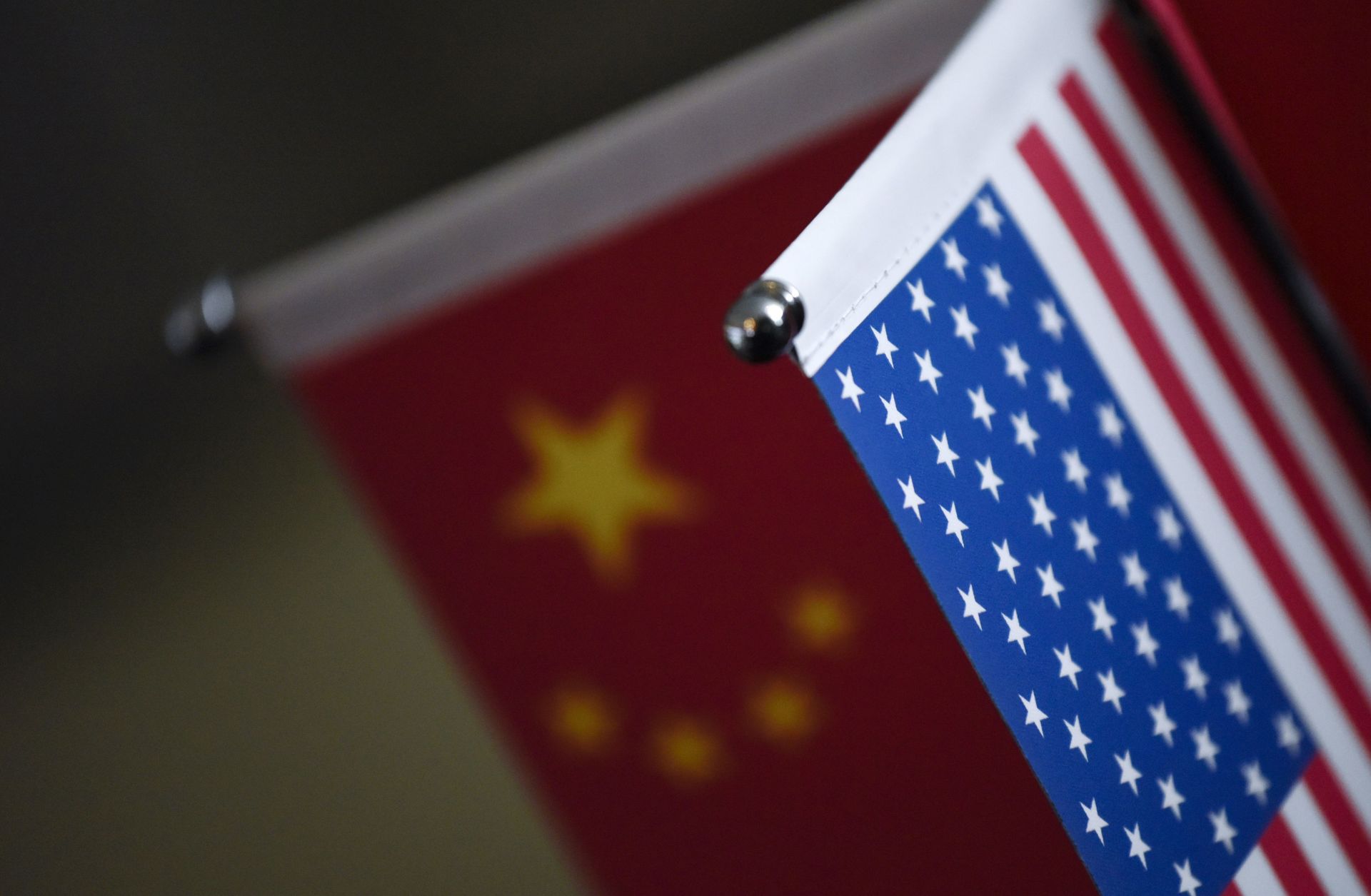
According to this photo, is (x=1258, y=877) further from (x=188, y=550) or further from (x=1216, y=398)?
(x=188, y=550)

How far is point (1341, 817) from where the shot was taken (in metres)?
0.69

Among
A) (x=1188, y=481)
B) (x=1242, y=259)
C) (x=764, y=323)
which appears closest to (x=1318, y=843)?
(x=1188, y=481)

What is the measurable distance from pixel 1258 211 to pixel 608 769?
0.74 m

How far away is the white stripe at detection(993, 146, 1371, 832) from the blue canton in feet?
0.04

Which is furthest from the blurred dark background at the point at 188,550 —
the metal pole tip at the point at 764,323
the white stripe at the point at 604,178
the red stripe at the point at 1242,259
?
the metal pole tip at the point at 764,323

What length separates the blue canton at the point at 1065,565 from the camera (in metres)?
0.49

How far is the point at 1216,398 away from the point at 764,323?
39cm

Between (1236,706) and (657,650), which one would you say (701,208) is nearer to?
(657,650)

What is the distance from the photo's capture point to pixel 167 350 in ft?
5.47

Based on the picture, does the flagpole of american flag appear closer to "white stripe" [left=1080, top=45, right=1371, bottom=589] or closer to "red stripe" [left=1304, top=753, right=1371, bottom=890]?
"white stripe" [left=1080, top=45, right=1371, bottom=589]

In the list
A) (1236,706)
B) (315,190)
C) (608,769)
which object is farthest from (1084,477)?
(315,190)

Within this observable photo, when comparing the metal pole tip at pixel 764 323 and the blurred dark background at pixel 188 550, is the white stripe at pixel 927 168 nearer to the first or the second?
the metal pole tip at pixel 764 323

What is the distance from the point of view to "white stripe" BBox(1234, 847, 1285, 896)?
2.00 ft

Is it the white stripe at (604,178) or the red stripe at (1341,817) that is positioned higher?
the white stripe at (604,178)
